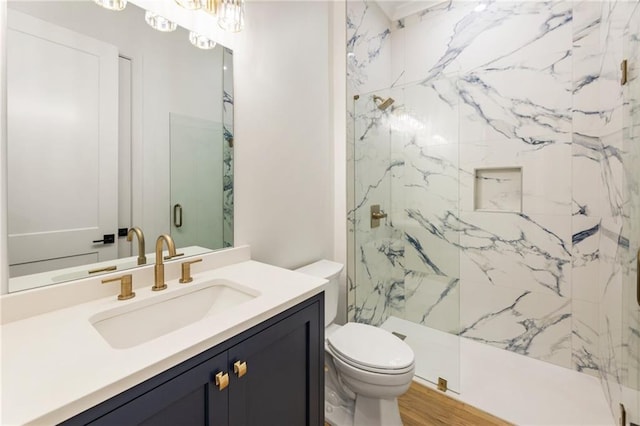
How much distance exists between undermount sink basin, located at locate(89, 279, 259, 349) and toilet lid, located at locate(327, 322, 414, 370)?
648 mm

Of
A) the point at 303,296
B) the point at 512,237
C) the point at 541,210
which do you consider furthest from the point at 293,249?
the point at 541,210

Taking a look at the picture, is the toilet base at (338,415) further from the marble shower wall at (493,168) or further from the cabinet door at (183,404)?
the cabinet door at (183,404)

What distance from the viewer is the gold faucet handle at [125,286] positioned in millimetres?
956

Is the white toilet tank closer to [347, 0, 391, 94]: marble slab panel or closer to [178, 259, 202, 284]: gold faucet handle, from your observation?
[178, 259, 202, 284]: gold faucet handle

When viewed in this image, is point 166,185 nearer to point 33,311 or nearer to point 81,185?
point 81,185

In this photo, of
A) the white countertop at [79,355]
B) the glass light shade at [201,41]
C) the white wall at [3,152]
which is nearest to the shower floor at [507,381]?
the white countertop at [79,355]

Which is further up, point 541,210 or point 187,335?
point 541,210

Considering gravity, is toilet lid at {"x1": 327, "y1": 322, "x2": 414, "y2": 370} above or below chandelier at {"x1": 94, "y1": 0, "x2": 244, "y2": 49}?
below

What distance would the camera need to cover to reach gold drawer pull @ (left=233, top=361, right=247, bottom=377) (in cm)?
79

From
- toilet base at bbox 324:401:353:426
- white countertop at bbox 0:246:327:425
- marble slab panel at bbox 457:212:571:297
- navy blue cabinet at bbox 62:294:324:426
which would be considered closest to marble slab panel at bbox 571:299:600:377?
marble slab panel at bbox 457:212:571:297

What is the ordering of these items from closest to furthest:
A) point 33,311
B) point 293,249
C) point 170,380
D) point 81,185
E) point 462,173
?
1. point 170,380
2. point 33,311
3. point 81,185
4. point 293,249
5. point 462,173

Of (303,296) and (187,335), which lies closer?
(187,335)

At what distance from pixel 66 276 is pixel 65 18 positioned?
33.0 inches

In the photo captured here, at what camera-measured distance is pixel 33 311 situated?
0.83 metres
